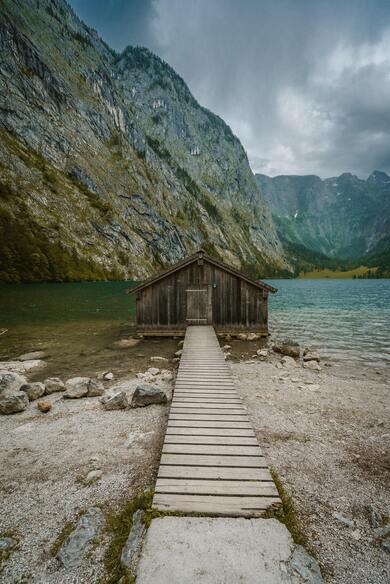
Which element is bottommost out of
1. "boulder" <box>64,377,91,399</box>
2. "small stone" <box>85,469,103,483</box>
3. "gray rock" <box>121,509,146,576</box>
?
"boulder" <box>64,377,91,399</box>

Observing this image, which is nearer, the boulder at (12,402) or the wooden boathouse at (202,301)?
the boulder at (12,402)

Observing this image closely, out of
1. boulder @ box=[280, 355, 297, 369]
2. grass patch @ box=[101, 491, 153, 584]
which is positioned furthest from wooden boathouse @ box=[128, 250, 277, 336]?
grass patch @ box=[101, 491, 153, 584]

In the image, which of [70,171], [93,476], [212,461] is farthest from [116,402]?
[70,171]

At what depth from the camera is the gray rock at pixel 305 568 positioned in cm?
381

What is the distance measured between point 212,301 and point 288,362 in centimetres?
766

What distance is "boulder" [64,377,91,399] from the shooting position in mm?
11392

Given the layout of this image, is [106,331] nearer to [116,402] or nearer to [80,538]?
[116,402]

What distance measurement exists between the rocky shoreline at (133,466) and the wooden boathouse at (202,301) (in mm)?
8727

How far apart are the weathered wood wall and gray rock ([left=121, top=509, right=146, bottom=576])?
17.9 metres

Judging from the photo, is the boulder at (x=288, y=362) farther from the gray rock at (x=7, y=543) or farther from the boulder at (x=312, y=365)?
the gray rock at (x=7, y=543)

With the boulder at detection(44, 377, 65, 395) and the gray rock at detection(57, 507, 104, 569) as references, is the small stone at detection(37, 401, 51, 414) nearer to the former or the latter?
the boulder at detection(44, 377, 65, 395)

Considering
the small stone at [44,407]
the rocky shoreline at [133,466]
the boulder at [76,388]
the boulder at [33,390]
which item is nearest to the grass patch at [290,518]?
the rocky shoreline at [133,466]

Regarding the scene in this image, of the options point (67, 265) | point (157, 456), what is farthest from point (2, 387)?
point (67, 265)

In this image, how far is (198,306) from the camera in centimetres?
2252
